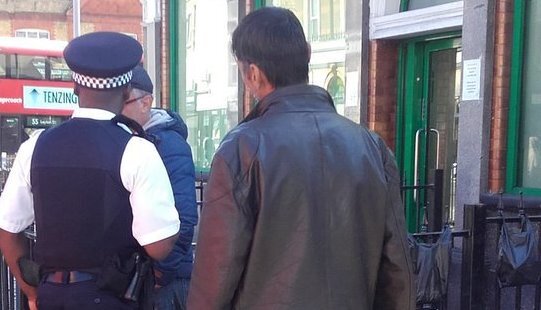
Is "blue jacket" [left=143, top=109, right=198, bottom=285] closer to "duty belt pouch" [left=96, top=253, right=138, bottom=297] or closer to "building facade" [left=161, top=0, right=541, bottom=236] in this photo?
"duty belt pouch" [left=96, top=253, right=138, bottom=297]

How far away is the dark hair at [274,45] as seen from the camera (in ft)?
7.02

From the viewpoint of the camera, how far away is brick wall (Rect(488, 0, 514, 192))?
590 cm

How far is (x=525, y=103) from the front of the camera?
5.91 m

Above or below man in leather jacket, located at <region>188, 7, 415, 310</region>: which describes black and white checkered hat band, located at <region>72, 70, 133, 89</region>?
above

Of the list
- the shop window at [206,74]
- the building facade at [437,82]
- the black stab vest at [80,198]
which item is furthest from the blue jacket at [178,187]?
the shop window at [206,74]

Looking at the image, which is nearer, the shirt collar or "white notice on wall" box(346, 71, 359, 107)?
the shirt collar

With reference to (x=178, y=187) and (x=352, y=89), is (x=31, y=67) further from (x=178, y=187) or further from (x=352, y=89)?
(x=178, y=187)

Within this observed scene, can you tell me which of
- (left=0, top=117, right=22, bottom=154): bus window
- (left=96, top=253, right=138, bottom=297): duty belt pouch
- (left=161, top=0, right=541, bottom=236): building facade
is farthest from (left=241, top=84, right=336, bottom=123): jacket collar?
(left=0, top=117, right=22, bottom=154): bus window

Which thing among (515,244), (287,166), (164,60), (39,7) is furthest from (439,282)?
(39,7)

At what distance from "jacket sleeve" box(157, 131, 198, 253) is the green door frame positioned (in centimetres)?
406

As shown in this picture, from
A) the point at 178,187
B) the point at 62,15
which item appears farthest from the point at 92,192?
the point at 62,15

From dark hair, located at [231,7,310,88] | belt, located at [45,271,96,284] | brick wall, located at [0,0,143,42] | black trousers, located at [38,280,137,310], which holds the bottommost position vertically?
black trousers, located at [38,280,137,310]

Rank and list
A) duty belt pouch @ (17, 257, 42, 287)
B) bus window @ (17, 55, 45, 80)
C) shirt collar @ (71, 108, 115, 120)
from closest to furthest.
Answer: shirt collar @ (71, 108, 115, 120) < duty belt pouch @ (17, 257, 42, 287) < bus window @ (17, 55, 45, 80)

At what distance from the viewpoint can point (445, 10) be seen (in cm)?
656
